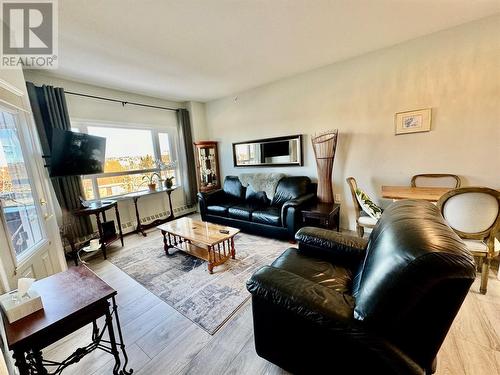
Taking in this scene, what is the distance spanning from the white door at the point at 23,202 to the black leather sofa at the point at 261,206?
2193mm

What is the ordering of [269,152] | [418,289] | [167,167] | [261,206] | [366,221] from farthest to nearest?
[167,167], [269,152], [261,206], [366,221], [418,289]

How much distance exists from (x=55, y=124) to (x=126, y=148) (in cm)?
112

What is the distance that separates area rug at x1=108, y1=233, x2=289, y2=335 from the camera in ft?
6.16

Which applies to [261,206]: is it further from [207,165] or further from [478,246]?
[478,246]

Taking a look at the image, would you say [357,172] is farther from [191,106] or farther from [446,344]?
[191,106]

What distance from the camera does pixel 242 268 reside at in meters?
2.48

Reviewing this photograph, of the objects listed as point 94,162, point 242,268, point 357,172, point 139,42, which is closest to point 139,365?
point 242,268

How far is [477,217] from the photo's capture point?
175 cm

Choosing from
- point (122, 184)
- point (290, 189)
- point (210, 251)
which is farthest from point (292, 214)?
point (122, 184)

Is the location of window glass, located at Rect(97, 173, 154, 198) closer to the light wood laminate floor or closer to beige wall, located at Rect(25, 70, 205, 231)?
beige wall, located at Rect(25, 70, 205, 231)

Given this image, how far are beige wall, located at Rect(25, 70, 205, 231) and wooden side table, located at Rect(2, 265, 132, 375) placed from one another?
9.23 ft

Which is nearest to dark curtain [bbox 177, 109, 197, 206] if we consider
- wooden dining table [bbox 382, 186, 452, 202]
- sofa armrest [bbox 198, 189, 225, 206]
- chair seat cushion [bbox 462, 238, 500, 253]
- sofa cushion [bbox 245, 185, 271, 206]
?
sofa armrest [bbox 198, 189, 225, 206]

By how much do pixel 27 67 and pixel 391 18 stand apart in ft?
14.2

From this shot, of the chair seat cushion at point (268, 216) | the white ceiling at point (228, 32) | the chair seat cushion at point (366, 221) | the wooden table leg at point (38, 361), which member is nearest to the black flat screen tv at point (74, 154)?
the white ceiling at point (228, 32)
